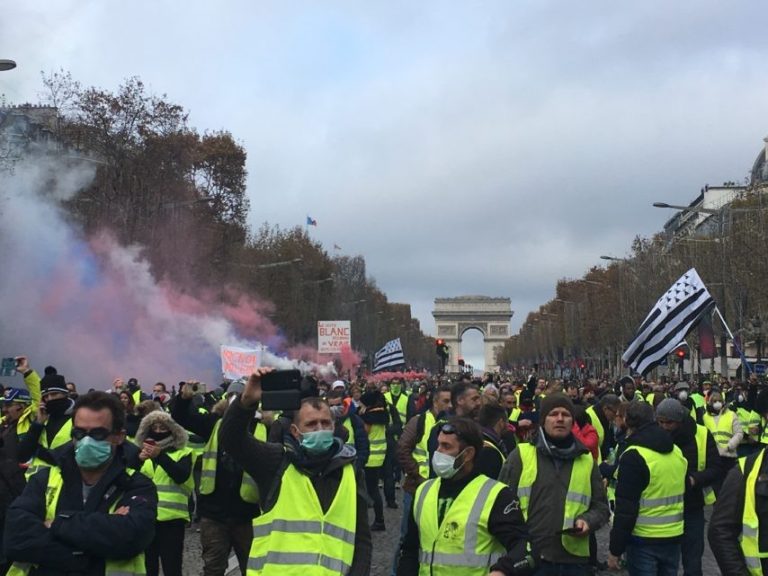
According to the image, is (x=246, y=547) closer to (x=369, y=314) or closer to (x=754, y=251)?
(x=754, y=251)

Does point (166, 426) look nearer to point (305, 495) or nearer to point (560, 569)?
point (560, 569)

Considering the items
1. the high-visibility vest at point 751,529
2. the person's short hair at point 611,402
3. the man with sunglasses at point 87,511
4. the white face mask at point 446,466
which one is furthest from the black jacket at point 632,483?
the person's short hair at point 611,402

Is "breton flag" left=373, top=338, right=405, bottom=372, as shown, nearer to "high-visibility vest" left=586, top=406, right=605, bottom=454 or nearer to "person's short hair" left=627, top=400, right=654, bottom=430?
"high-visibility vest" left=586, top=406, right=605, bottom=454

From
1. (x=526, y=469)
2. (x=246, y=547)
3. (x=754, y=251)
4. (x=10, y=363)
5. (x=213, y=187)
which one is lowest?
(x=246, y=547)

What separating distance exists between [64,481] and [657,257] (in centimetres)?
5666

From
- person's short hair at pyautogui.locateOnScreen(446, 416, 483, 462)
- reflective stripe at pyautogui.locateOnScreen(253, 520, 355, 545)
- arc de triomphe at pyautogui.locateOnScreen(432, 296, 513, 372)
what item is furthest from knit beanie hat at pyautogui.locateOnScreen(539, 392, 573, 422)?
arc de triomphe at pyautogui.locateOnScreen(432, 296, 513, 372)

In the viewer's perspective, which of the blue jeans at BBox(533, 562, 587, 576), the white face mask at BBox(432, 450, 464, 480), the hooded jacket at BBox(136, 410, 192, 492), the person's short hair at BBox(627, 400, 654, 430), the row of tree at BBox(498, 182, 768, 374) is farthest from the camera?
the row of tree at BBox(498, 182, 768, 374)

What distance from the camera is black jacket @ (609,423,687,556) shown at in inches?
285

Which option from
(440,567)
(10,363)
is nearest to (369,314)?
(10,363)

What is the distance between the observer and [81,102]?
137ft

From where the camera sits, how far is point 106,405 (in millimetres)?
4898

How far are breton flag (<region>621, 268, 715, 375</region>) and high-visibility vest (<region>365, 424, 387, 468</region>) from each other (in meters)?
5.37

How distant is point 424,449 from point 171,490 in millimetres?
2394

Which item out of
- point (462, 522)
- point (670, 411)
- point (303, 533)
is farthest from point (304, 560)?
point (670, 411)
